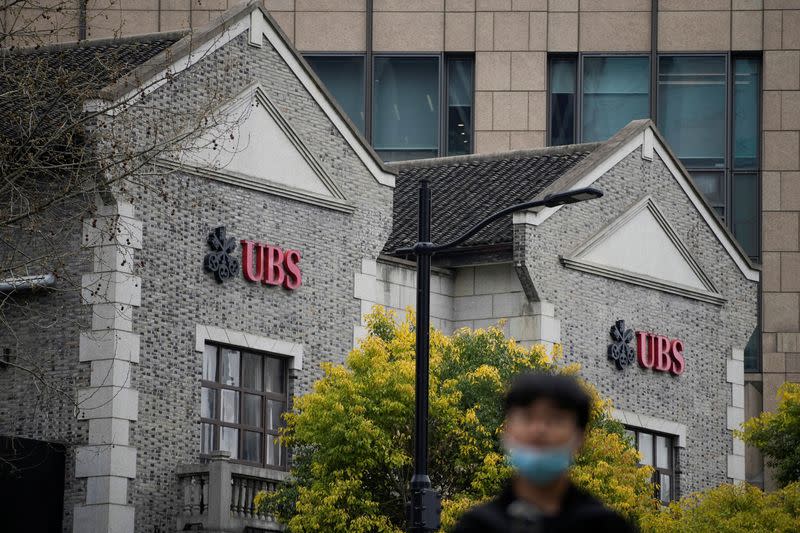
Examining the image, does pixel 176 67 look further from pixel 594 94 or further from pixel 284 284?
pixel 594 94

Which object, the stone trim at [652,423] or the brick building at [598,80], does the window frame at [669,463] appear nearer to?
the stone trim at [652,423]

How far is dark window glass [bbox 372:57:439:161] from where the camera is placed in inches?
2016

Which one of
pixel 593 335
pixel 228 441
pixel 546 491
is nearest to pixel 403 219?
pixel 593 335

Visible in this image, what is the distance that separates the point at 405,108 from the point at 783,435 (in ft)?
71.1

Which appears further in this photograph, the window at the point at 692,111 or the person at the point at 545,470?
the window at the point at 692,111

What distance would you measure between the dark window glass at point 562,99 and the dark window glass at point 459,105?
2.41m

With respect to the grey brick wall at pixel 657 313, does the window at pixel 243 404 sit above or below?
below

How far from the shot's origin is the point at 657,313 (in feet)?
121

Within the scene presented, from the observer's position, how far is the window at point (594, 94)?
169 ft

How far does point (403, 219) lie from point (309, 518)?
11.1 metres

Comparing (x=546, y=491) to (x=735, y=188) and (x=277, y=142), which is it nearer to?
(x=277, y=142)

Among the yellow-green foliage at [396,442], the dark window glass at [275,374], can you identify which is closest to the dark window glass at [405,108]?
the dark window glass at [275,374]

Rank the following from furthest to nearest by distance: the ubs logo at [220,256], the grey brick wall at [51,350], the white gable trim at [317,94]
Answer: the white gable trim at [317,94] → the ubs logo at [220,256] → the grey brick wall at [51,350]

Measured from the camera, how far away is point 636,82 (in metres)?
52.1
